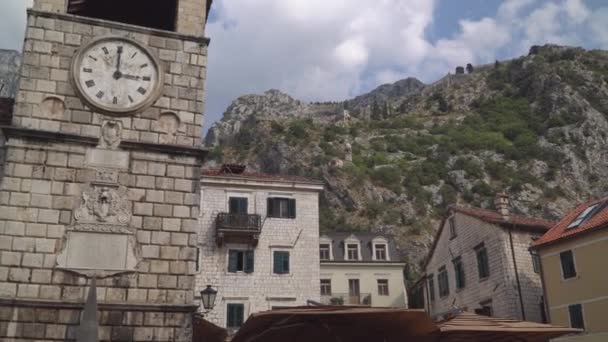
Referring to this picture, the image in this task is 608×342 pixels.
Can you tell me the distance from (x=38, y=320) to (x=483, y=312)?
2135cm

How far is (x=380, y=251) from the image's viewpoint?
3591 cm

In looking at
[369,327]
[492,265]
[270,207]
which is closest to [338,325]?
[369,327]

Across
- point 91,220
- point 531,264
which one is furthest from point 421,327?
point 531,264

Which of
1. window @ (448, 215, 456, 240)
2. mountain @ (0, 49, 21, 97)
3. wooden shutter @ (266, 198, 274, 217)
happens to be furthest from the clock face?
window @ (448, 215, 456, 240)

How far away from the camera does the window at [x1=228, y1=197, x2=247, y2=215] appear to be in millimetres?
28172

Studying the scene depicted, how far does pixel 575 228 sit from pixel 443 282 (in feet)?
30.9

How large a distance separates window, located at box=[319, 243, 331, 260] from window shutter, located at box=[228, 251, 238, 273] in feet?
27.3

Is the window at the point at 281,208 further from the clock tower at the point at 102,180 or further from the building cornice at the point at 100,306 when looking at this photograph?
the building cornice at the point at 100,306

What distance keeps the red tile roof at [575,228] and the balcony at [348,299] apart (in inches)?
463

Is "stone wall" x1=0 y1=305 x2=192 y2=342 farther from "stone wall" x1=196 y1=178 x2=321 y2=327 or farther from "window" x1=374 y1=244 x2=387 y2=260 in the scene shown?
"window" x1=374 y1=244 x2=387 y2=260

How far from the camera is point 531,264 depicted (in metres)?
25.5

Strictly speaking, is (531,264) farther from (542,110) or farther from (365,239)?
(542,110)

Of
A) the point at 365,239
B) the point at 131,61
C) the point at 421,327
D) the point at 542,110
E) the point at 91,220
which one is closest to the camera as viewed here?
the point at 421,327

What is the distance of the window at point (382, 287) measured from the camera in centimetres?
3472
